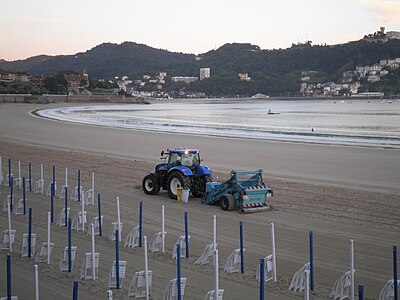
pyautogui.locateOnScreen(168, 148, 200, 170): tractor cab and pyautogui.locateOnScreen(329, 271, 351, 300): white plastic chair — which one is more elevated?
pyautogui.locateOnScreen(168, 148, 200, 170): tractor cab

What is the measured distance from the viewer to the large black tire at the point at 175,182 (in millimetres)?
17125

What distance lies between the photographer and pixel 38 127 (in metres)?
53.7

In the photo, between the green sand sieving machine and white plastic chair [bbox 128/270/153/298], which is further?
the green sand sieving machine

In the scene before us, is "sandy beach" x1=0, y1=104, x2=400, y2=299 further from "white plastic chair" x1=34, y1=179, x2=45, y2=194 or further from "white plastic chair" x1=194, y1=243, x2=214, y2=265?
"white plastic chair" x1=34, y1=179, x2=45, y2=194

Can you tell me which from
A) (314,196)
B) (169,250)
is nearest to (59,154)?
(314,196)

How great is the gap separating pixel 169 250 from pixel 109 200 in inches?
A: 237

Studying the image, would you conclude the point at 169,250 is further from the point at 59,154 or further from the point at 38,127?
the point at 38,127

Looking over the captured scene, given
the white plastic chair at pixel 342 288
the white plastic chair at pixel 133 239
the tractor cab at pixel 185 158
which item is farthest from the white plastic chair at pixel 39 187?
the white plastic chair at pixel 342 288

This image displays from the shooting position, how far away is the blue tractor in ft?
56.4

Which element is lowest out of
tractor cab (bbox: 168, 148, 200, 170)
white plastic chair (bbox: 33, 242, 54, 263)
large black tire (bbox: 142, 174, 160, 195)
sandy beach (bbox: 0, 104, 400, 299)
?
sandy beach (bbox: 0, 104, 400, 299)

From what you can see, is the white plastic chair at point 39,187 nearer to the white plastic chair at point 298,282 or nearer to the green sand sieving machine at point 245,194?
the green sand sieving machine at point 245,194

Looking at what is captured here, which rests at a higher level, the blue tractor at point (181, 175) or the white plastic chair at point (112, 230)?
the blue tractor at point (181, 175)

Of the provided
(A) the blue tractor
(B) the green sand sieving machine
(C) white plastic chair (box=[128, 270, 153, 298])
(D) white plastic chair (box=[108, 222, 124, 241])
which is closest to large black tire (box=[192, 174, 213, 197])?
(A) the blue tractor

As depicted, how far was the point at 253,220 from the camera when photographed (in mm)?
14602
